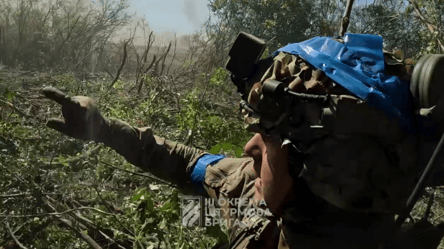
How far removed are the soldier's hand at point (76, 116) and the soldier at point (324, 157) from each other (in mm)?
26

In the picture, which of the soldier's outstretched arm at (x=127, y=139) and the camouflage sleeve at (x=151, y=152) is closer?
the soldier's outstretched arm at (x=127, y=139)

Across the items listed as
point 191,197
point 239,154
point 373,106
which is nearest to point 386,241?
point 373,106

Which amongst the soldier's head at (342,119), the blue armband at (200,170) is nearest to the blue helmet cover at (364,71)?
the soldier's head at (342,119)

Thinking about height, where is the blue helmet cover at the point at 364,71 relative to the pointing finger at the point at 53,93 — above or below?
above

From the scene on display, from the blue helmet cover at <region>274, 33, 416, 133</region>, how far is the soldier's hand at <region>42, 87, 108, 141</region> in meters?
0.89

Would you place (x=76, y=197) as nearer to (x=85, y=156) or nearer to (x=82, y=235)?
(x=85, y=156)

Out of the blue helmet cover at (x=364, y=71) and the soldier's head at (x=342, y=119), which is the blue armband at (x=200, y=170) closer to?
the soldier's head at (x=342, y=119)

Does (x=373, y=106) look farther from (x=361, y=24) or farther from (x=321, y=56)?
(x=361, y=24)

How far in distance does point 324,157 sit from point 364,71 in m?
0.27

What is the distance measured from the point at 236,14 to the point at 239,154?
31.9ft

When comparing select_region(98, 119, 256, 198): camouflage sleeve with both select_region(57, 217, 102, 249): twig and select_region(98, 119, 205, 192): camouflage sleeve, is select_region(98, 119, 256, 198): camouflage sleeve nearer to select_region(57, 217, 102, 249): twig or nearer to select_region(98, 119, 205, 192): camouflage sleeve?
select_region(98, 119, 205, 192): camouflage sleeve

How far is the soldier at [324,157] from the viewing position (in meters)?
1.25

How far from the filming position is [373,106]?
123 centimetres

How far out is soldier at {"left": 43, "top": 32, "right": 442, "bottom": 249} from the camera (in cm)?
125
